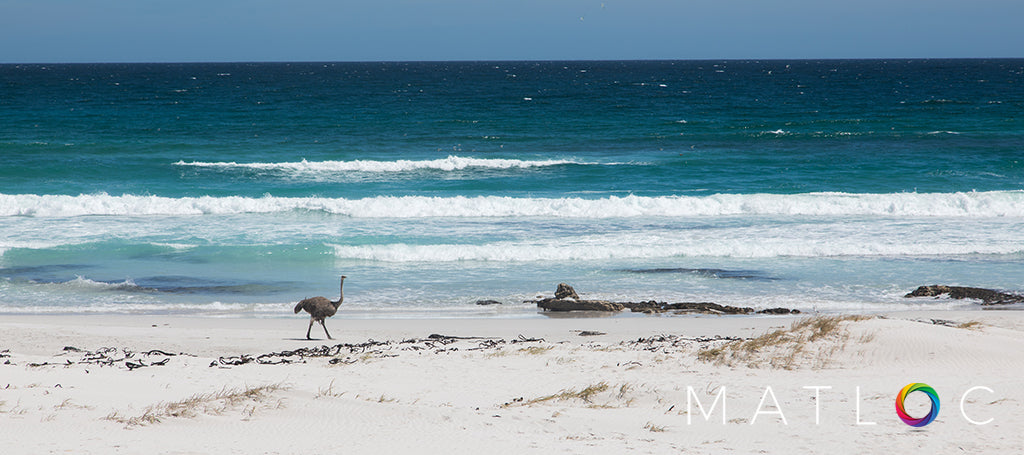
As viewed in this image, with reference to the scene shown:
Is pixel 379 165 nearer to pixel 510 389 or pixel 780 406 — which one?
pixel 510 389

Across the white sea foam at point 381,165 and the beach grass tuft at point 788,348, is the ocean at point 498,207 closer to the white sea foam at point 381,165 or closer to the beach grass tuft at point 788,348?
the white sea foam at point 381,165

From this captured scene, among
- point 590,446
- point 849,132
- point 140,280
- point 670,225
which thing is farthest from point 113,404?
point 849,132

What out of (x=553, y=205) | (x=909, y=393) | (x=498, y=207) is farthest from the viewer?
(x=498, y=207)

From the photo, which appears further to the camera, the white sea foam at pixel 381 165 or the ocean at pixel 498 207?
the white sea foam at pixel 381 165

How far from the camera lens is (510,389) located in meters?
7.25

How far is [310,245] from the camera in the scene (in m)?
17.4

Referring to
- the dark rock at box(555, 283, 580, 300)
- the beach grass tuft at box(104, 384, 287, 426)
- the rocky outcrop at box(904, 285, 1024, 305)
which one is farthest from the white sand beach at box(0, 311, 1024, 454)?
the rocky outcrop at box(904, 285, 1024, 305)

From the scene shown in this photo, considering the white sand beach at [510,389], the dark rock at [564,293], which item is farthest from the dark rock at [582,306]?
the white sand beach at [510,389]

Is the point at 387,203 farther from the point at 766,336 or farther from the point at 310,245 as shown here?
the point at 766,336

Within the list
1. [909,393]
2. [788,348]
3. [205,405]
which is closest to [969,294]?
[788,348]

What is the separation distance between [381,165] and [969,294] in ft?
69.9

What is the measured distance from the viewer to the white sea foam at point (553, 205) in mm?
21500

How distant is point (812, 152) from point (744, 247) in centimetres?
1745

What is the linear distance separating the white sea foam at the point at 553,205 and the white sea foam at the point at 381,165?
649 cm
